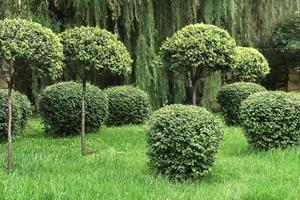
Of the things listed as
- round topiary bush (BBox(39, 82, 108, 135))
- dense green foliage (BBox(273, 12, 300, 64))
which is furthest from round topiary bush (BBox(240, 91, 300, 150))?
dense green foliage (BBox(273, 12, 300, 64))

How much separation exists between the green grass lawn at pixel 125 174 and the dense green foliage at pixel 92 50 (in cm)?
132

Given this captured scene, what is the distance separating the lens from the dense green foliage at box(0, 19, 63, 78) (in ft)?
21.1

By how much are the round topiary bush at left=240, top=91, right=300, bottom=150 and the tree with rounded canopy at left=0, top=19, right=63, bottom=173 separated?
3.07 m

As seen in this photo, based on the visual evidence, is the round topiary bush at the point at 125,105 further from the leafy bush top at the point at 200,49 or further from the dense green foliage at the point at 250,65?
the leafy bush top at the point at 200,49

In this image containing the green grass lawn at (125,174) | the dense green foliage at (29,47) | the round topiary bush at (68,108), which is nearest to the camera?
the green grass lawn at (125,174)

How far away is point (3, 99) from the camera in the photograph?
9.43 m

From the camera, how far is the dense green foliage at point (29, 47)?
21.1 ft

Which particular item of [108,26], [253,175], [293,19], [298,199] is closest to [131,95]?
[108,26]

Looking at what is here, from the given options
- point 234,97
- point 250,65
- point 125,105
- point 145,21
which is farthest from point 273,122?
point 145,21

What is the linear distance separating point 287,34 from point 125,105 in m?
8.18

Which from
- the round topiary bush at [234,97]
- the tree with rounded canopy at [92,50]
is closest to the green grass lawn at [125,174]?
the tree with rounded canopy at [92,50]

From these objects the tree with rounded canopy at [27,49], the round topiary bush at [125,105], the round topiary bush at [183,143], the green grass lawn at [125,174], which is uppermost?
the tree with rounded canopy at [27,49]

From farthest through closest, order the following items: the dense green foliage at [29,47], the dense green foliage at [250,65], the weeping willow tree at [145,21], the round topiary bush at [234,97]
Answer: the weeping willow tree at [145,21] → the dense green foliage at [250,65] → the round topiary bush at [234,97] → the dense green foliage at [29,47]

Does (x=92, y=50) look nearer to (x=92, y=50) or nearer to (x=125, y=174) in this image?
(x=92, y=50)
